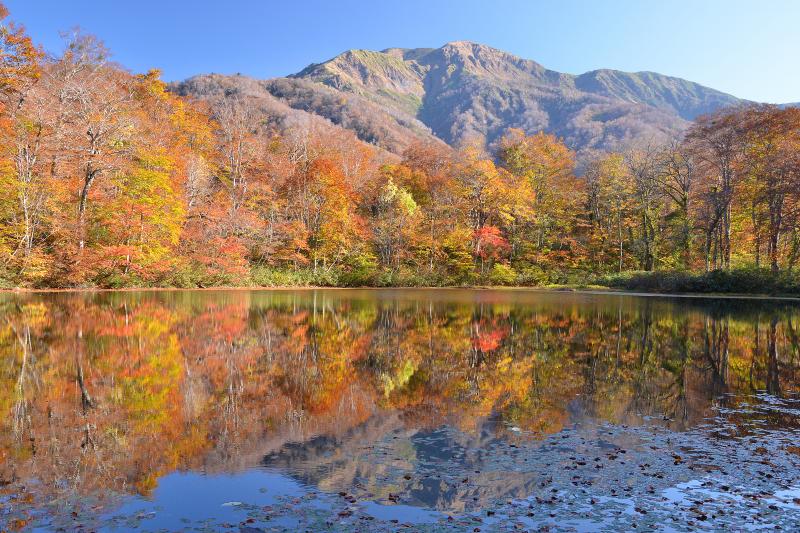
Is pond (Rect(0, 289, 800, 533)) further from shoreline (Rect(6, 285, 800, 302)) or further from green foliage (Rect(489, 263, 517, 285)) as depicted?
green foliage (Rect(489, 263, 517, 285))

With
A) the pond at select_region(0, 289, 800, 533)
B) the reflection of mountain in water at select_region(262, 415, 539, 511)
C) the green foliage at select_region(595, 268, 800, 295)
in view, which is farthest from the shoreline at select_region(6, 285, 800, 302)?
the reflection of mountain in water at select_region(262, 415, 539, 511)

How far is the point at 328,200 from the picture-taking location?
46.8m

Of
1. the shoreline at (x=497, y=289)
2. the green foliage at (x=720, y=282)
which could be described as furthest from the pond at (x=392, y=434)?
the green foliage at (x=720, y=282)

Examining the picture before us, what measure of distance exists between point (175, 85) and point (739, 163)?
299 feet

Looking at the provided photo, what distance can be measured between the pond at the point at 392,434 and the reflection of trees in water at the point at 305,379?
0.17 feet

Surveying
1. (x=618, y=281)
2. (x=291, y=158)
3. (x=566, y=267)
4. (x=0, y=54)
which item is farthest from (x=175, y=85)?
(x=618, y=281)

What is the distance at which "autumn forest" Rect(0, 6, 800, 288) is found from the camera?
31.1m

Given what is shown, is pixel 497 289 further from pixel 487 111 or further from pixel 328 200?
pixel 487 111

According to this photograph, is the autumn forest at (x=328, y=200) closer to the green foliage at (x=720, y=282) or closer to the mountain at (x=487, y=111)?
the green foliage at (x=720, y=282)

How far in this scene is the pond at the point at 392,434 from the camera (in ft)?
14.5

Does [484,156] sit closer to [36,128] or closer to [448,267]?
[448,267]

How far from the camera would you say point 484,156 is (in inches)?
2137

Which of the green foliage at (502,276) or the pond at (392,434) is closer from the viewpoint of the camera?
the pond at (392,434)

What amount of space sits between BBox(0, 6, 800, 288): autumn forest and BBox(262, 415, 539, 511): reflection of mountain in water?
97.3ft
